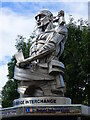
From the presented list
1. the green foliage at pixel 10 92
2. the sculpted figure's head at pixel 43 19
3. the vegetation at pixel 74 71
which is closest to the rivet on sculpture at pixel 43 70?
the sculpted figure's head at pixel 43 19

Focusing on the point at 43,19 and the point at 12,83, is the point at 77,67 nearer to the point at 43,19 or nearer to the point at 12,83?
the point at 12,83

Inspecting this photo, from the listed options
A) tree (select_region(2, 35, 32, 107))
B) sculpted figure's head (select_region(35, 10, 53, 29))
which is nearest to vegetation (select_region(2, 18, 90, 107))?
tree (select_region(2, 35, 32, 107))

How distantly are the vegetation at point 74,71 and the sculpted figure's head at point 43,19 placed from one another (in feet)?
27.4

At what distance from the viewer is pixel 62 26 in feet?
51.9

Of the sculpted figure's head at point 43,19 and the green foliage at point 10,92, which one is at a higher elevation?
the sculpted figure's head at point 43,19

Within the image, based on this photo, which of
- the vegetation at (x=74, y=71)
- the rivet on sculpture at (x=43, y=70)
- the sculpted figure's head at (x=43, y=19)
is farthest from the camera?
the vegetation at (x=74, y=71)

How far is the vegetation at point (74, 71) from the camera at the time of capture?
79.8 feet

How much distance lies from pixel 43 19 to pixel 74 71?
957cm

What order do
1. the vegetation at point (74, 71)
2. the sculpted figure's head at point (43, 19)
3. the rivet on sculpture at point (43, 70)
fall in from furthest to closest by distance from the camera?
the vegetation at point (74, 71), the sculpted figure's head at point (43, 19), the rivet on sculpture at point (43, 70)

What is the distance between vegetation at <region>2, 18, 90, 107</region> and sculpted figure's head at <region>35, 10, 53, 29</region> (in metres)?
8.34

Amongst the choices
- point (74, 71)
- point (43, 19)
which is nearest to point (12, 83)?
point (74, 71)

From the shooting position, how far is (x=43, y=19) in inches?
628

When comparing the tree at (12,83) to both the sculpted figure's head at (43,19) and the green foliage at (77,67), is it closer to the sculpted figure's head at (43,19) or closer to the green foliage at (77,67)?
the green foliage at (77,67)

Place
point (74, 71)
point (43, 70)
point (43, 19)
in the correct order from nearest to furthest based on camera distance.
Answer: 1. point (43, 70)
2. point (43, 19)
3. point (74, 71)
